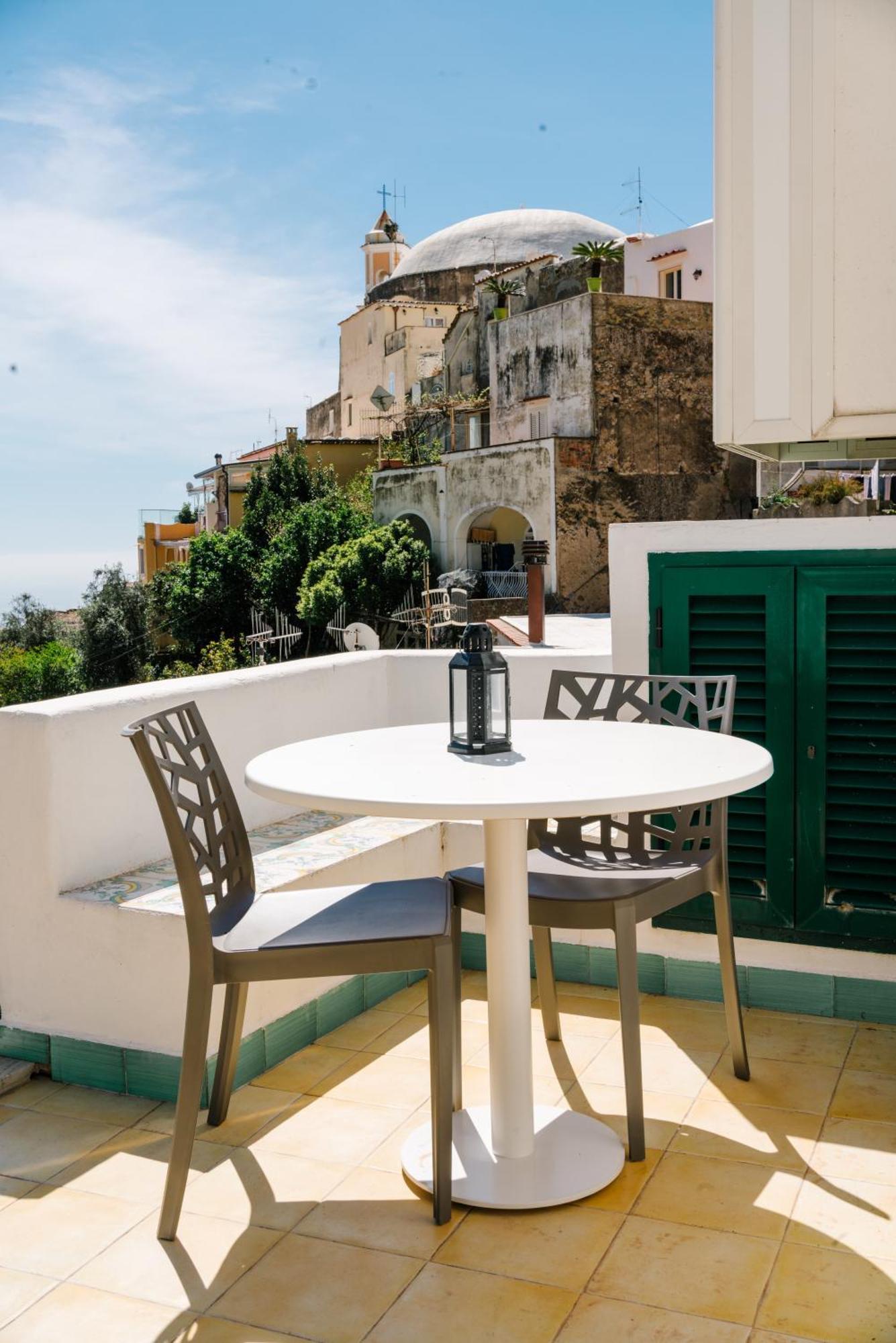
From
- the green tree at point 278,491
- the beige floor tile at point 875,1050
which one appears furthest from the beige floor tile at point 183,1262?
the green tree at point 278,491

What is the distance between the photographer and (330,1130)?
2.81m

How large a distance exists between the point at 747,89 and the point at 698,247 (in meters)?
24.8

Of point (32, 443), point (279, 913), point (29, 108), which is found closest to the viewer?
point (279, 913)

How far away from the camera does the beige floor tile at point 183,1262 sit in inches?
85.4

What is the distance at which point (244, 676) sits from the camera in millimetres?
3953

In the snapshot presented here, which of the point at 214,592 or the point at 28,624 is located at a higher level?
the point at 214,592

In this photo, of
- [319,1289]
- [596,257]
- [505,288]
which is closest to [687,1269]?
[319,1289]

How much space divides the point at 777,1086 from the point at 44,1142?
1826mm

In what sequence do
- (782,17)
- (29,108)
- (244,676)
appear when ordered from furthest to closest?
1. (29,108)
2. (244,676)
3. (782,17)

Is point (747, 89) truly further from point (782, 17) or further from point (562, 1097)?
point (562, 1097)

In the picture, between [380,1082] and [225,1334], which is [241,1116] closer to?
[380,1082]

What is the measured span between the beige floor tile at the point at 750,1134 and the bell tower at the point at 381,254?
47.8 m

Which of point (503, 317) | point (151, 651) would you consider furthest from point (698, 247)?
point (151, 651)

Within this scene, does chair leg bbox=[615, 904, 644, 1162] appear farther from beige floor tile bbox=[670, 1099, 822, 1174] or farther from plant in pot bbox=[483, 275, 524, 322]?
plant in pot bbox=[483, 275, 524, 322]
